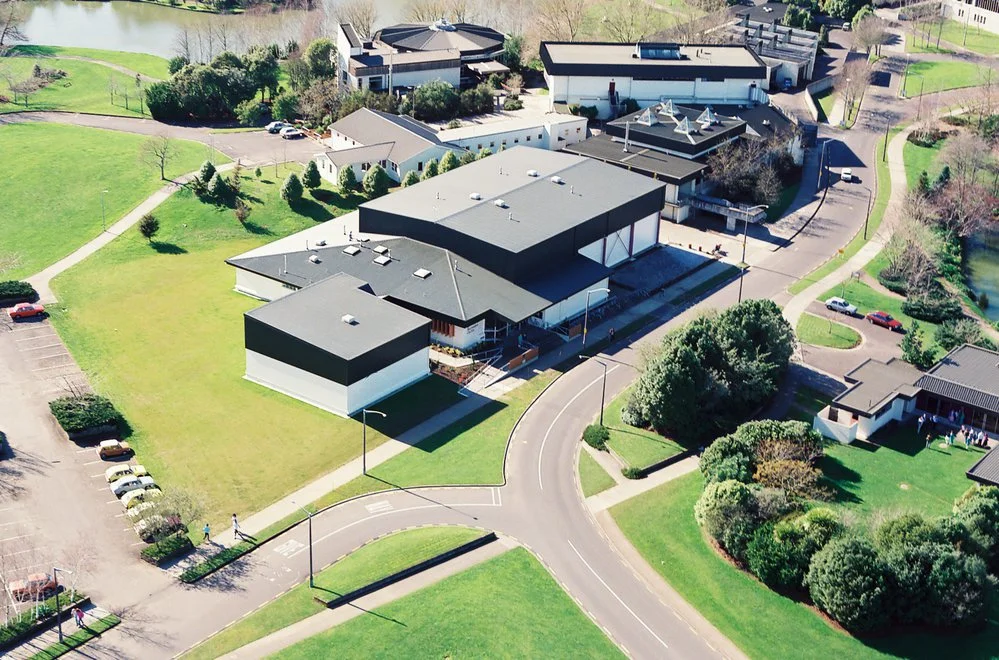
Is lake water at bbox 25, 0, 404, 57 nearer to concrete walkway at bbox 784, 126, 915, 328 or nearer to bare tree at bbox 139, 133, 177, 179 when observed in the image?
bare tree at bbox 139, 133, 177, 179

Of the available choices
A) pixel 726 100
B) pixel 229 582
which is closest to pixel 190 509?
pixel 229 582

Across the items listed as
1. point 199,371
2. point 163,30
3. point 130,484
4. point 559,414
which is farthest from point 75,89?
point 559,414

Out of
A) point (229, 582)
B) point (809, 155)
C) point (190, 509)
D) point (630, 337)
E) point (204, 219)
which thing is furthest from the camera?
point (809, 155)

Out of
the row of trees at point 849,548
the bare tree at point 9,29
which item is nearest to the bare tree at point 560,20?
the bare tree at point 9,29

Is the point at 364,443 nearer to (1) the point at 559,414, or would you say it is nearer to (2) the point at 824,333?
(1) the point at 559,414

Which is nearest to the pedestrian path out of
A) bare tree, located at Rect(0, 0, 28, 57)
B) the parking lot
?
the parking lot

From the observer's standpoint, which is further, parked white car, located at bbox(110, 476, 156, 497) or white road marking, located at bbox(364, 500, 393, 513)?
white road marking, located at bbox(364, 500, 393, 513)

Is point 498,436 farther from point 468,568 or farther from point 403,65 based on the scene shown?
point 403,65
